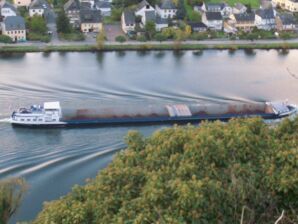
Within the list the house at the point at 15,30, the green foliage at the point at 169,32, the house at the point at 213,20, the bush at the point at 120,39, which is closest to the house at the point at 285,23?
the house at the point at 213,20

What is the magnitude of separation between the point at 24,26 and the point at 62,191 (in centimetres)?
920

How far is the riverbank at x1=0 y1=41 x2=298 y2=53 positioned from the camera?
1343 cm

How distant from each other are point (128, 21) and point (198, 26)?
6.52ft

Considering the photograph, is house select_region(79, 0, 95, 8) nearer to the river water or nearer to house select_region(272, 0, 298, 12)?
the river water

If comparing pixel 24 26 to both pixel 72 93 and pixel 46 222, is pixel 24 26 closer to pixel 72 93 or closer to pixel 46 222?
pixel 72 93

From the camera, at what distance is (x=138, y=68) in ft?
38.7

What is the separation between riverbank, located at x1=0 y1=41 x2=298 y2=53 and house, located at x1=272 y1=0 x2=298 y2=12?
13.6 ft

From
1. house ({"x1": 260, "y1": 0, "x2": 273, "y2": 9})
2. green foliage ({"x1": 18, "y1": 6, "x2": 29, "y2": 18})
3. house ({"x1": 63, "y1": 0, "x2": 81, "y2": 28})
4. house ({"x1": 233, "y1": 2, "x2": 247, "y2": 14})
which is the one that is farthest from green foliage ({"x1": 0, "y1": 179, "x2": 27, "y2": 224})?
house ({"x1": 260, "y1": 0, "x2": 273, "y2": 9})

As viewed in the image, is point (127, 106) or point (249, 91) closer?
point (127, 106)

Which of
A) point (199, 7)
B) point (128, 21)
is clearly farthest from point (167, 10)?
point (128, 21)

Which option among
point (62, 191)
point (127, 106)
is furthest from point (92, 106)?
point (62, 191)

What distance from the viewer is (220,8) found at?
1722 centimetres

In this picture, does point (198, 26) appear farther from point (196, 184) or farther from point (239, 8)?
point (196, 184)

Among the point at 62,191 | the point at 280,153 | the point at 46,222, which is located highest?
the point at 280,153
